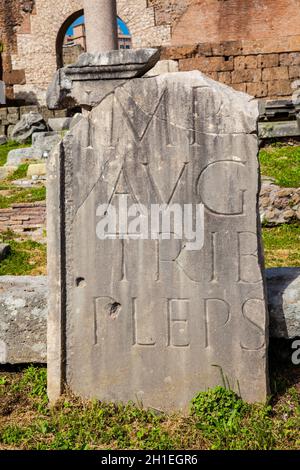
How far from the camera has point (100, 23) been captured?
10.1 meters

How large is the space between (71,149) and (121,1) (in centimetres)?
1702

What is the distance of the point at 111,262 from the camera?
2.83 m

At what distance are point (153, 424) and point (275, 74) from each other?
1276 centimetres

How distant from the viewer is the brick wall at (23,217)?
24.0 feet

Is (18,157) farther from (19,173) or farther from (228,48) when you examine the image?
(228,48)

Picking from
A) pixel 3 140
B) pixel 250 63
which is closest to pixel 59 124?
pixel 3 140

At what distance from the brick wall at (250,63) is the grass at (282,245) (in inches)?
345

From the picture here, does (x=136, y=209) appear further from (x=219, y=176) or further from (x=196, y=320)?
(x=196, y=320)

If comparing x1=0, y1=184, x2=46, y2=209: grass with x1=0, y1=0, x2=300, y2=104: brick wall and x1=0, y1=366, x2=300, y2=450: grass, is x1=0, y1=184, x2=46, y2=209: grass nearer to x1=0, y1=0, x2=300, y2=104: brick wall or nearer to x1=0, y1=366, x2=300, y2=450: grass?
x1=0, y1=366, x2=300, y2=450: grass

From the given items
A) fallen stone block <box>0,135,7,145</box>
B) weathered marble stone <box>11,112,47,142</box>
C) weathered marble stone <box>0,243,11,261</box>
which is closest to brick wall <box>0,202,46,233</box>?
weathered marble stone <box>0,243,11,261</box>

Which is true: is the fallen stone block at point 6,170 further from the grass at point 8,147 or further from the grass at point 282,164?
the grass at point 282,164

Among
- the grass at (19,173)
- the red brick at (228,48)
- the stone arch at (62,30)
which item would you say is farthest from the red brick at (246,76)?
the stone arch at (62,30)

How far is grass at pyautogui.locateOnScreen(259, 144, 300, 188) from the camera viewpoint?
749 centimetres

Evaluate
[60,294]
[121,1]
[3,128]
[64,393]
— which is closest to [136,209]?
[60,294]
